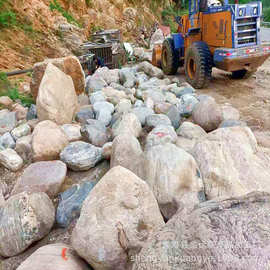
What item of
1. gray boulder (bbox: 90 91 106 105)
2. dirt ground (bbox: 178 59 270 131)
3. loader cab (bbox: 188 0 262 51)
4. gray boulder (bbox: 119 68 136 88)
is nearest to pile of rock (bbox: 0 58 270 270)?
gray boulder (bbox: 90 91 106 105)

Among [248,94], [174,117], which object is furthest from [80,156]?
[248,94]

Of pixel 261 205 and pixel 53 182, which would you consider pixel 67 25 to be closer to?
pixel 53 182

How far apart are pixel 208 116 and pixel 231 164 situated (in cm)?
145

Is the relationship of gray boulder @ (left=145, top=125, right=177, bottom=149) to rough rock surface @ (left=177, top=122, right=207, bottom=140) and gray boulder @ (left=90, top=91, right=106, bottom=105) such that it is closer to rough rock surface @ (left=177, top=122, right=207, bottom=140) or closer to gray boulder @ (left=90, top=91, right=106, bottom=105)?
rough rock surface @ (left=177, top=122, right=207, bottom=140)

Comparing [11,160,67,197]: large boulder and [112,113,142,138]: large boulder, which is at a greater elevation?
[112,113,142,138]: large boulder

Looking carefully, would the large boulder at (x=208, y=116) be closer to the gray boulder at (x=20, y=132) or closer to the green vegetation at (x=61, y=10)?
the gray boulder at (x=20, y=132)

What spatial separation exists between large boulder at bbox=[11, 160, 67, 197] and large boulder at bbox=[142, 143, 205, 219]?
90 centimetres

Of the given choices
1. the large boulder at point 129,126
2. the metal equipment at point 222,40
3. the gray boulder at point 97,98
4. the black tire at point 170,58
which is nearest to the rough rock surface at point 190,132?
the large boulder at point 129,126

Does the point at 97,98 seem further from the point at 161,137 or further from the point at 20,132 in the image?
the point at 161,137

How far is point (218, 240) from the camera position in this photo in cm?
100

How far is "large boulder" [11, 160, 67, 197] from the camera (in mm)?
2383

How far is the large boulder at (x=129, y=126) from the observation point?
3.12 meters

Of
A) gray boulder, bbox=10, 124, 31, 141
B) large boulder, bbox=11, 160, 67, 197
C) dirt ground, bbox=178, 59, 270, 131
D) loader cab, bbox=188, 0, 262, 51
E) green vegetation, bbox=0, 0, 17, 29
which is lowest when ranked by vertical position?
dirt ground, bbox=178, 59, 270, 131

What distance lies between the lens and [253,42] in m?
5.35
